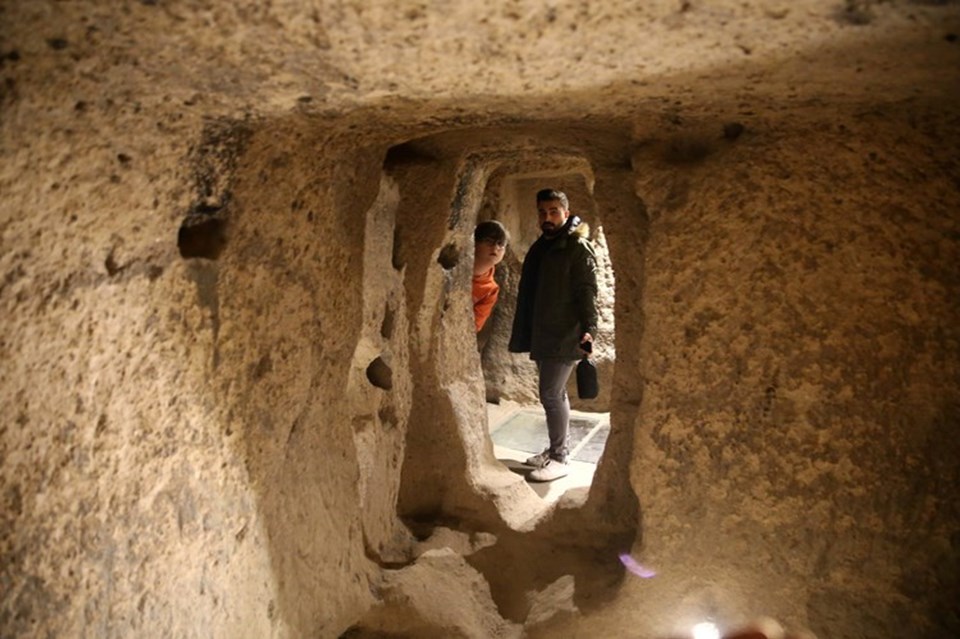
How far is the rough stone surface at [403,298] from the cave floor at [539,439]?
96 centimetres

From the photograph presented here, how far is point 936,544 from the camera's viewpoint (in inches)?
48.1

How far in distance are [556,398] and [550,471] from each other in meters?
0.38

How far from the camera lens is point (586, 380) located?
2.87m

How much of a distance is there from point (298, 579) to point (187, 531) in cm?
44

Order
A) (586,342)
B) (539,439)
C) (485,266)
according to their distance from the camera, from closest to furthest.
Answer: (586,342), (485,266), (539,439)

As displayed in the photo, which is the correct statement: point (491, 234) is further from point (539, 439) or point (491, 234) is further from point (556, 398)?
point (539, 439)

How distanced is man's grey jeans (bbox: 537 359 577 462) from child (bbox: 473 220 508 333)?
37cm

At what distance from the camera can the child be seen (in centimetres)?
281

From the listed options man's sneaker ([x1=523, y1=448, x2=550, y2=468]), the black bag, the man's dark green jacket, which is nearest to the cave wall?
the man's dark green jacket

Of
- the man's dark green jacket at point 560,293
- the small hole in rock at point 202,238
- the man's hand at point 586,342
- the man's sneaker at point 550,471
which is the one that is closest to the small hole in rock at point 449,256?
the man's dark green jacket at point 560,293

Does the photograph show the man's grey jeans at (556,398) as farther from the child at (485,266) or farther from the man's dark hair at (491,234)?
the man's dark hair at (491,234)

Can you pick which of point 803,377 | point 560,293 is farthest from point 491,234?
point 803,377

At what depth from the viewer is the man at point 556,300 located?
2648 millimetres

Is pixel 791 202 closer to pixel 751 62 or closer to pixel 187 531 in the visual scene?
pixel 751 62
